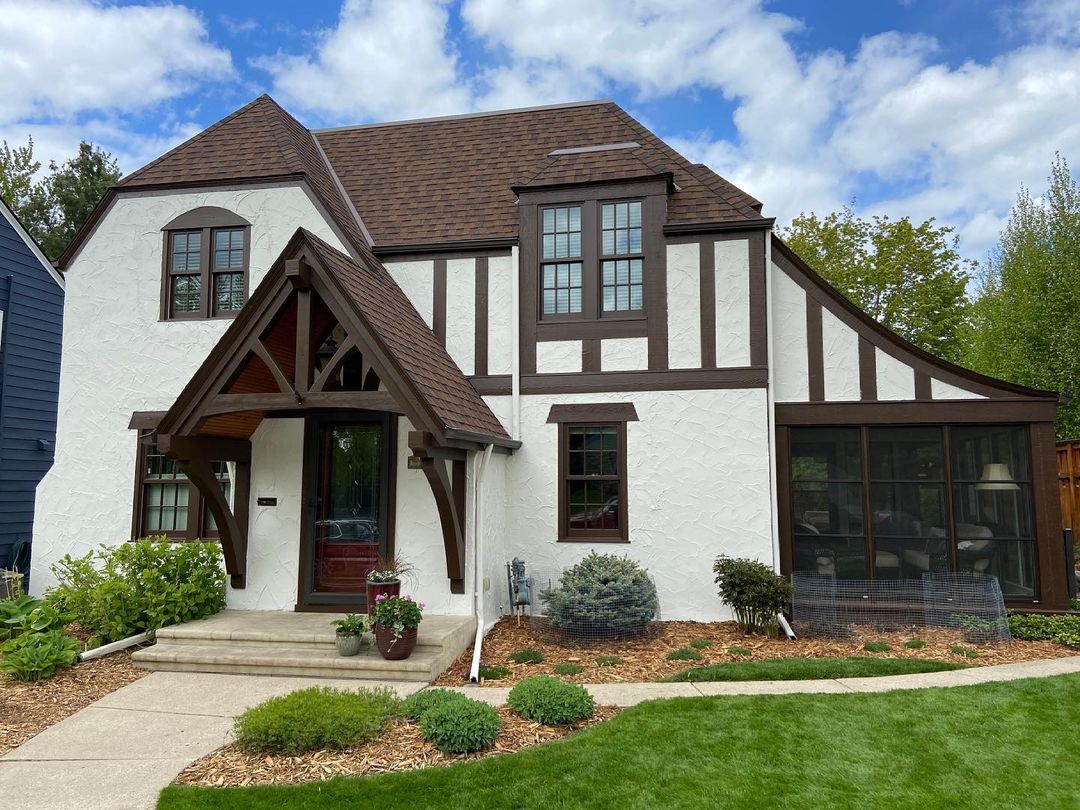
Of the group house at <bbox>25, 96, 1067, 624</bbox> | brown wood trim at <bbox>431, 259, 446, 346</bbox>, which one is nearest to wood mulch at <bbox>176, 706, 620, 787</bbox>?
house at <bbox>25, 96, 1067, 624</bbox>

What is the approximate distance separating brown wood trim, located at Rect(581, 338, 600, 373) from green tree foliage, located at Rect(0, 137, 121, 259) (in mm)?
24627

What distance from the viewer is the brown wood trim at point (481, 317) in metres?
10.3

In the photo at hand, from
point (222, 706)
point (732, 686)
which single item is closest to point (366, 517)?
point (222, 706)

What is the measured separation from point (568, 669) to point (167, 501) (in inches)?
250

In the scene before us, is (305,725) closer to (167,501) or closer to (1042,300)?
(167,501)

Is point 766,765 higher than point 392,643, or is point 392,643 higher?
point 392,643

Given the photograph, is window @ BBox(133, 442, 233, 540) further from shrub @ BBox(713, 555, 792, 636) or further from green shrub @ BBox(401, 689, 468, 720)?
shrub @ BBox(713, 555, 792, 636)

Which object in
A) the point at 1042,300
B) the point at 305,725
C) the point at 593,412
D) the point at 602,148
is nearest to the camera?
the point at 305,725

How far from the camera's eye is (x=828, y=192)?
25250mm

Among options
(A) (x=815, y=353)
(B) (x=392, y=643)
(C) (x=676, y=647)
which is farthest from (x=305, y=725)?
(A) (x=815, y=353)

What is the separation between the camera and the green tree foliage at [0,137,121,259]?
25719mm

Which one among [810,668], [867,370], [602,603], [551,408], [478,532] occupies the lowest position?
[810,668]

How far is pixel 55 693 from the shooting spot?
263 inches

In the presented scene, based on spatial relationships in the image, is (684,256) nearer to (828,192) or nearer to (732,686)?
(732,686)
